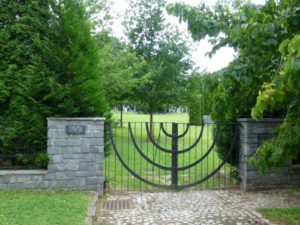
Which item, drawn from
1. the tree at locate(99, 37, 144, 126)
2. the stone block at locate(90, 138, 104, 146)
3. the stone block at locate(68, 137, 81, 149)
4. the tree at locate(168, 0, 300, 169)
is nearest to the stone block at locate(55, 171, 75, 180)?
the stone block at locate(68, 137, 81, 149)

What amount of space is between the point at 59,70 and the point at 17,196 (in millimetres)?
2170

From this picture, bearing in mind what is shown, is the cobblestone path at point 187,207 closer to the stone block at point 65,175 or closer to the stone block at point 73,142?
the stone block at point 65,175

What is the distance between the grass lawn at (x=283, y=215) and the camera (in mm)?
4696

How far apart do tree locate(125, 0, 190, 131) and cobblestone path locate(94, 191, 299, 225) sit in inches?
338

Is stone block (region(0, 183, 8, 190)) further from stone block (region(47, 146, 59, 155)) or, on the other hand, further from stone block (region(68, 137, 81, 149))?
stone block (region(68, 137, 81, 149))

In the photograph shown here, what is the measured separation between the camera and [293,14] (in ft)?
13.0

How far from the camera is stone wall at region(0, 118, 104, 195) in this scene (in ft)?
19.5

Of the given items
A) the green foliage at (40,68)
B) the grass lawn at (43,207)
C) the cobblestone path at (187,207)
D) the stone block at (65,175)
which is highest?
the green foliage at (40,68)

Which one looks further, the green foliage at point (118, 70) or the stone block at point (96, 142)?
the green foliage at point (118, 70)

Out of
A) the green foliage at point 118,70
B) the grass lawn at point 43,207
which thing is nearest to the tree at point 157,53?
the green foliage at point 118,70

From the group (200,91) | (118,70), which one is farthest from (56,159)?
(118,70)

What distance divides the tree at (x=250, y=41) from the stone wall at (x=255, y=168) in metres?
1.05

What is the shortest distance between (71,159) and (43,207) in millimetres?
1201

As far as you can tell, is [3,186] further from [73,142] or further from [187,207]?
[187,207]
